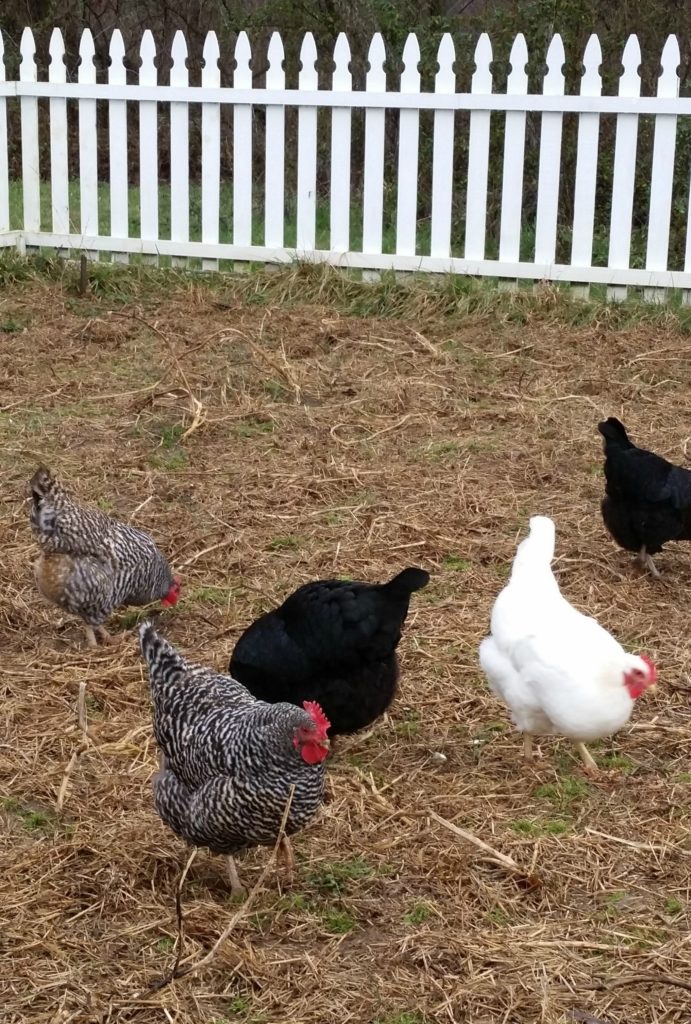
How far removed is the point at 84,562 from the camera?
4.63 meters

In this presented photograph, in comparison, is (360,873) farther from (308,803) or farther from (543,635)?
(543,635)

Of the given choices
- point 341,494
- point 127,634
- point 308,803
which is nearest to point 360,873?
point 308,803

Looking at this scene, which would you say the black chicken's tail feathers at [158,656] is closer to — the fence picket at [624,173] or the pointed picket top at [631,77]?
the fence picket at [624,173]

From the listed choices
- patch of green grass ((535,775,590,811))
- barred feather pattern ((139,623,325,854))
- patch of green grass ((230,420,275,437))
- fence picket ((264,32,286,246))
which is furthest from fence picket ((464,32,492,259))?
barred feather pattern ((139,623,325,854))

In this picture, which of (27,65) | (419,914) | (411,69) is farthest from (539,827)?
(27,65)

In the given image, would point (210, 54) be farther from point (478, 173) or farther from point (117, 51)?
point (478, 173)

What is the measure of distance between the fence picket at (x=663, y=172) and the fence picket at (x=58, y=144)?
4585 millimetres

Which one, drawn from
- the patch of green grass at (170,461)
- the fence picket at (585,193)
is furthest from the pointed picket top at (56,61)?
the patch of green grass at (170,461)

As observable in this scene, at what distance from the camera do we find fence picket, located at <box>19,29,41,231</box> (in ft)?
32.7

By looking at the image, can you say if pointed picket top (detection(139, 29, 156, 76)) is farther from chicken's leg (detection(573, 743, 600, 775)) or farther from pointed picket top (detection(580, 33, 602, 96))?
chicken's leg (detection(573, 743, 600, 775))

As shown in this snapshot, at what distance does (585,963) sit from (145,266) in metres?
7.75

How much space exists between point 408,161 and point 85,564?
549 centimetres

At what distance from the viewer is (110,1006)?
107 inches

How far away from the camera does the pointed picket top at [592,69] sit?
862 cm
